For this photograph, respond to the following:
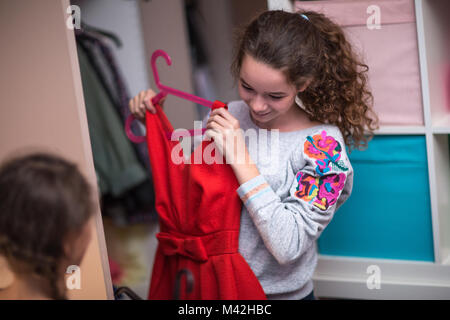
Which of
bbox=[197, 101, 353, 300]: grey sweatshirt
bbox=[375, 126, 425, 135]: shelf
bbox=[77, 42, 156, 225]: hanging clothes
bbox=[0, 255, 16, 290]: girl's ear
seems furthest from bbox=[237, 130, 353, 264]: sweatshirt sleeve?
bbox=[77, 42, 156, 225]: hanging clothes

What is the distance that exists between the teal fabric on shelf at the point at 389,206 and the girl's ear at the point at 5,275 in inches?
35.8

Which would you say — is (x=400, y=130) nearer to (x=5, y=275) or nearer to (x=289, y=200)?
(x=289, y=200)

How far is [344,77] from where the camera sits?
3.34 ft

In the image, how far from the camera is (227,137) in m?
0.91

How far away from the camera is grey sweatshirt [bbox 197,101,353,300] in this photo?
88 centimetres

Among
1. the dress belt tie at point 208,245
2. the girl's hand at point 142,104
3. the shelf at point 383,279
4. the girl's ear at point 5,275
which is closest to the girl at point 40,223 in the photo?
the girl's ear at point 5,275

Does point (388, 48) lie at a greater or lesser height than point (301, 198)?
greater

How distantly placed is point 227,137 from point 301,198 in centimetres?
19

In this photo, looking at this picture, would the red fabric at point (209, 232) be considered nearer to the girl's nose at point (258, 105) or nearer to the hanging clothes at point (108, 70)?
the girl's nose at point (258, 105)

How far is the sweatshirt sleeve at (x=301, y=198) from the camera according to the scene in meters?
0.88

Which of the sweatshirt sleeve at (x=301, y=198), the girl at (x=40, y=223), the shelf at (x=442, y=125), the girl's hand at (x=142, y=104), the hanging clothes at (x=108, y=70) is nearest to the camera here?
the girl at (x=40, y=223)

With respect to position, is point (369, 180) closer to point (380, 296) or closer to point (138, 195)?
point (380, 296)

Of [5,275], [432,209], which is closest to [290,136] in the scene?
[432,209]

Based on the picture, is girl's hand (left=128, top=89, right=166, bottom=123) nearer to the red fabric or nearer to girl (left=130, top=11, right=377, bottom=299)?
girl (left=130, top=11, right=377, bottom=299)
